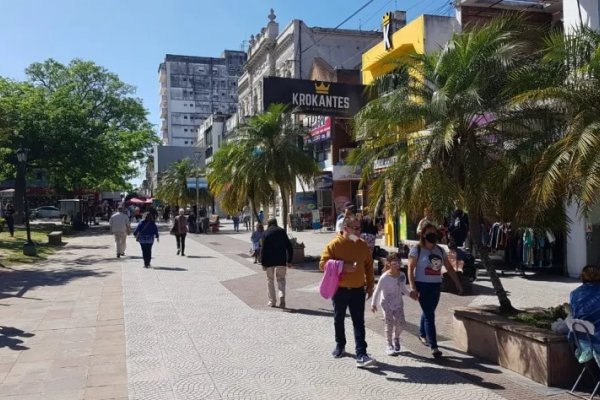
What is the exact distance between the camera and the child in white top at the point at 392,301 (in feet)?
23.7

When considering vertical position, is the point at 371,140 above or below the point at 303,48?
below

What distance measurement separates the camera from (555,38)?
23.1 ft

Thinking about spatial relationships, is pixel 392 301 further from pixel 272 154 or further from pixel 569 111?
pixel 272 154

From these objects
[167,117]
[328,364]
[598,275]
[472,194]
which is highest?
[167,117]

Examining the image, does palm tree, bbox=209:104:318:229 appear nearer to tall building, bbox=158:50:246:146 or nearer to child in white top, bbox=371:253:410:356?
child in white top, bbox=371:253:410:356

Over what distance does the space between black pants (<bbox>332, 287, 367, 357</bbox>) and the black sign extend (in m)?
12.4

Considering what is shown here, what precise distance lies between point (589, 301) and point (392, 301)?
2353 mm

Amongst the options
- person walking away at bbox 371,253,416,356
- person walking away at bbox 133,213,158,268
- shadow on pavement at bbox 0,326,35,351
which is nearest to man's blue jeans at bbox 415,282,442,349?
person walking away at bbox 371,253,416,356

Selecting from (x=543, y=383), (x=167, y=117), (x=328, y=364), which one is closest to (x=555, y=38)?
(x=543, y=383)

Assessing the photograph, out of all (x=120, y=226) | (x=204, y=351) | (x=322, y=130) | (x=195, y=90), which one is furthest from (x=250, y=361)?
(x=195, y=90)

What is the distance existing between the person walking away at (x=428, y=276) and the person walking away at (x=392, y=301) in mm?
159

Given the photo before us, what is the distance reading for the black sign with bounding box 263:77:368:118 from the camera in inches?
730

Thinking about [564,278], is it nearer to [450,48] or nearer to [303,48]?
[450,48]

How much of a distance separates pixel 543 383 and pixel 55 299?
372 inches
